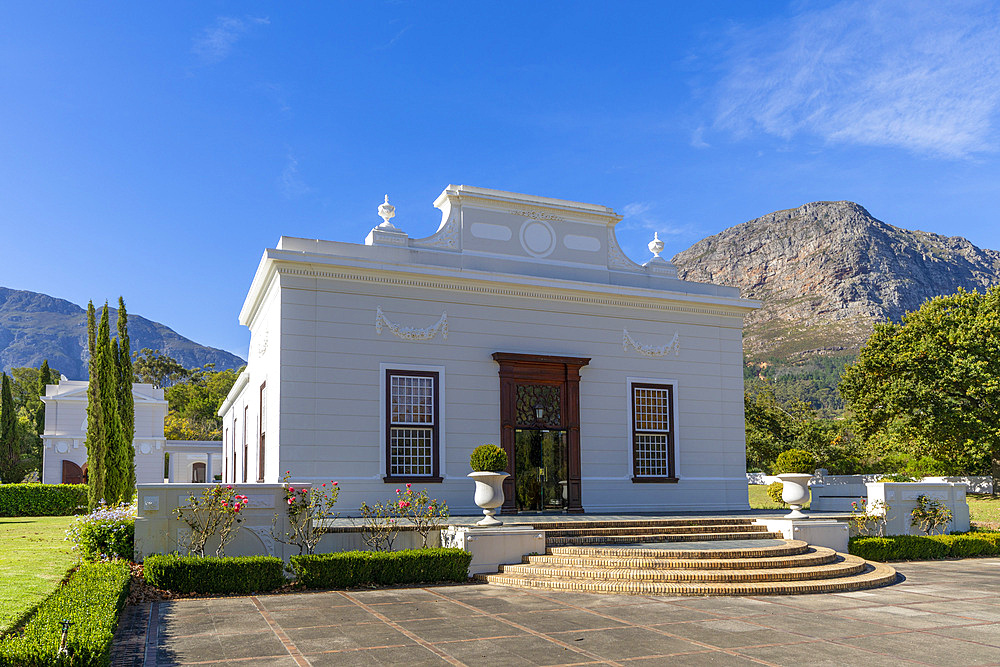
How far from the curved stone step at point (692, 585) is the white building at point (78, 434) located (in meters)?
28.2

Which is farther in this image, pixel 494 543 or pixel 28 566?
pixel 28 566

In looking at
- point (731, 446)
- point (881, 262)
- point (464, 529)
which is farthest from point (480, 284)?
point (881, 262)

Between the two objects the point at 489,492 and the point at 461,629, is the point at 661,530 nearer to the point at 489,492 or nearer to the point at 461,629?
the point at 489,492

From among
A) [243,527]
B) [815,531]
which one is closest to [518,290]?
[815,531]

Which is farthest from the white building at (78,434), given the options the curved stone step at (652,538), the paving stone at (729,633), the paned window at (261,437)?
the paving stone at (729,633)

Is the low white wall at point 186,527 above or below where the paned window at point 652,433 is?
below

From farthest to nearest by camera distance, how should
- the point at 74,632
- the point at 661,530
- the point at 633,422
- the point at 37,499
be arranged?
the point at 37,499, the point at 633,422, the point at 661,530, the point at 74,632

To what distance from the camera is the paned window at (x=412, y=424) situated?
15.7 metres

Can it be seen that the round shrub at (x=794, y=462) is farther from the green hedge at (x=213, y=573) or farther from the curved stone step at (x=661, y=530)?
the green hedge at (x=213, y=573)

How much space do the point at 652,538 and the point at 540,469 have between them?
151 inches

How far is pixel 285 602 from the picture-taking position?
10.1m

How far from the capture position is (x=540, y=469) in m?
17.0

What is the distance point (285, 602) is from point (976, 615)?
8.25 meters

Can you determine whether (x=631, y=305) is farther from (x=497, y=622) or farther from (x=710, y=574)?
(x=497, y=622)
